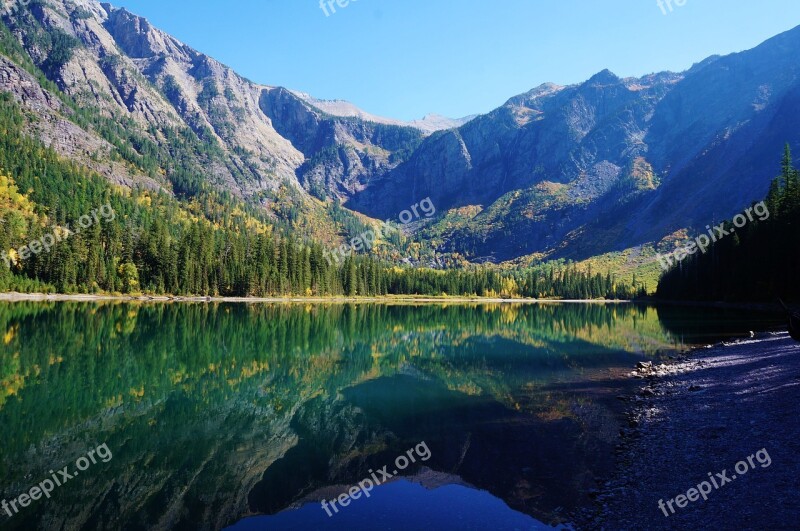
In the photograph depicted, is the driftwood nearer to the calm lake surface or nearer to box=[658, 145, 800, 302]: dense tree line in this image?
the calm lake surface

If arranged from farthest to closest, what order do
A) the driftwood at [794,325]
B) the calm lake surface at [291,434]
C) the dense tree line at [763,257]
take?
the dense tree line at [763,257] → the driftwood at [794,325] → the calm lake surface at [291,434]

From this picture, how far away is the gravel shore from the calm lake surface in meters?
1.44

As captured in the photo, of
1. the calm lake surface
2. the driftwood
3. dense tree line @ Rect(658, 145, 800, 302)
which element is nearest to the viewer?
the calm lake surface

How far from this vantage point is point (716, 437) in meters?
17.6

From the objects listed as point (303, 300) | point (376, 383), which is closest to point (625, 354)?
point (376, 383)

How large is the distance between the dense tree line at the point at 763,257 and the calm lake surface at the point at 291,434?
46.2 metres

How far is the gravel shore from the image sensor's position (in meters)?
12.0

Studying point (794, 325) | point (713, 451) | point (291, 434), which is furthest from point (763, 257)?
point (291, 434)

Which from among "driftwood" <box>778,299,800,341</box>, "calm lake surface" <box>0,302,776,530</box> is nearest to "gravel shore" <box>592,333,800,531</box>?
"calm lake surface" <box>0,302,776,530</box>

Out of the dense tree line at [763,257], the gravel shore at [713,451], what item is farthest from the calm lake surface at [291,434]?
the dense tree line at [763,257]

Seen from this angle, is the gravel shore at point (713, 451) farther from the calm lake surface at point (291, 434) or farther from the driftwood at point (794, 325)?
the driftwood at point (794, 325)

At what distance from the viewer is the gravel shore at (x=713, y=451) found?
12.0 meters

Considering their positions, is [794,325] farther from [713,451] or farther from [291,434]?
[291,434]

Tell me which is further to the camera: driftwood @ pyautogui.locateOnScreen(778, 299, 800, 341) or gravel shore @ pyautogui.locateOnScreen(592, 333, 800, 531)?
driftwood @ pyautogui.locateOnScreen(778, 299, 800, 341)
